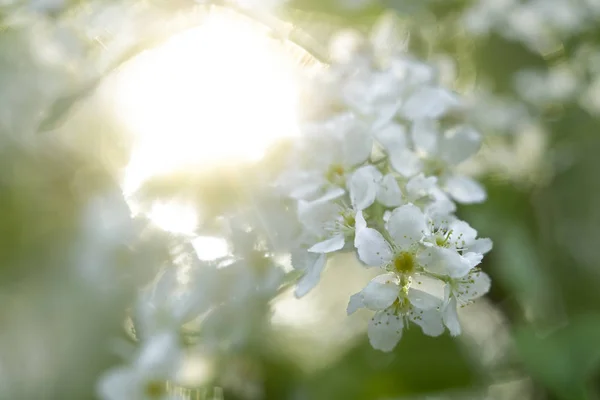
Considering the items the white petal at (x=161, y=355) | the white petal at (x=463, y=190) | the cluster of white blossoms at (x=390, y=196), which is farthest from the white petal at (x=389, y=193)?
the white petal at (x=161, y=355)

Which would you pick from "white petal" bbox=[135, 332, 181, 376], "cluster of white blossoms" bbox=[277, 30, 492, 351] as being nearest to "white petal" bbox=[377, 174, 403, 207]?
"cluster of white blossoms" bbox=[277, 30, 492, 351]

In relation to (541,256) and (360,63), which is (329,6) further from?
(541,256)

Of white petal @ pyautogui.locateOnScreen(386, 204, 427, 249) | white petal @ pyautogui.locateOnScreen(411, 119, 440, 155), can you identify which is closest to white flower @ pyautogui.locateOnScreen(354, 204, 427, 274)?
white petal @ pyautogui.locateOnScreen(386, 204, 427, 249)

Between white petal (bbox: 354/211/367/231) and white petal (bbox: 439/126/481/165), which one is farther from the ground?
white petal (bbox: 354/211/367/231)

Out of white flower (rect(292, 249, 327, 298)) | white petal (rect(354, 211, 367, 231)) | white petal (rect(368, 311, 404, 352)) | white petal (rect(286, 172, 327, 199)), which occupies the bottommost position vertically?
white petal (rect(368, 311, 404, 352))

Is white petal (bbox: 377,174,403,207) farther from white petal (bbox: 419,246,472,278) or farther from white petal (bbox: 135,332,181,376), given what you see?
white petal (bbox: 135,332,181,376)

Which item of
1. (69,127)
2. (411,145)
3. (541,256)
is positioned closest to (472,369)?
(541,256)

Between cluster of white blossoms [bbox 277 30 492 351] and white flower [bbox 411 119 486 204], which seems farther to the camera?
white flower [bbox 411 119 486 204]

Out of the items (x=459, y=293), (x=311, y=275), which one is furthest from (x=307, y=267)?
(x=459, y=293)
